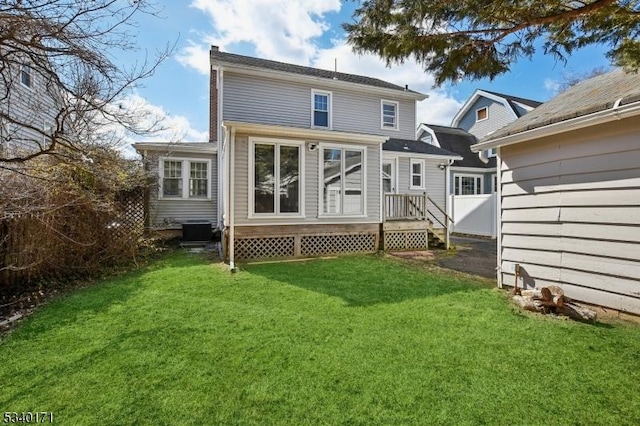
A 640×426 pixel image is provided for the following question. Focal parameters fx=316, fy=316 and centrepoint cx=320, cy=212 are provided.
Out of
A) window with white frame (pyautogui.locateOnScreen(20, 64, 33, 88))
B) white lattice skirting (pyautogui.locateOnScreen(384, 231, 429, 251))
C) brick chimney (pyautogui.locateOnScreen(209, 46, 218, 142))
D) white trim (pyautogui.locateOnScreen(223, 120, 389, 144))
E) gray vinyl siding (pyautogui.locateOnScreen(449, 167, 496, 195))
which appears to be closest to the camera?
window with white frame (pyautogui.locateOnScreen(20, 64, 33, 88))

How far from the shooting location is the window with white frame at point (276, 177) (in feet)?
26.3

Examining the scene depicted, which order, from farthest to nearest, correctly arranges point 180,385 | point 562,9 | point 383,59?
point 383,59
point 562,9
point 180,385

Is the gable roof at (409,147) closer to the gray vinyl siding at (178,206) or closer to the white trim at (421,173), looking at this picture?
the white trim at (421,173)

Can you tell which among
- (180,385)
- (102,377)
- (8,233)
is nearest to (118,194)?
(8,233)

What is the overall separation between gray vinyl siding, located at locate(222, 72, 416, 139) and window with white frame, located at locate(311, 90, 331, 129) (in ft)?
0.56

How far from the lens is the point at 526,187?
5266mm

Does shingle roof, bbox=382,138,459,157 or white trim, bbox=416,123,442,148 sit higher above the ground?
white trim, bbox=416,123,442,148

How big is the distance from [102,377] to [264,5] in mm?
7371

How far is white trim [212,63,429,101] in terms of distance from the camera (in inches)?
430

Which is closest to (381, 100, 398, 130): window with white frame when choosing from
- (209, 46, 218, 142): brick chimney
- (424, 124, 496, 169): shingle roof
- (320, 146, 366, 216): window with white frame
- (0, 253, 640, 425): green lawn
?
(424, 124, 496, 169): shingle roof

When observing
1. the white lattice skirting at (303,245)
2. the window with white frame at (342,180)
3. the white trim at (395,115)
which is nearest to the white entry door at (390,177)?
the white trim at (395,115)

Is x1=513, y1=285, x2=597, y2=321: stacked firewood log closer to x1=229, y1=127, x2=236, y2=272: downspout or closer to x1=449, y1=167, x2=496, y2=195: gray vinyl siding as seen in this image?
x1=229, y1=127, x2=236, y2=272: downspout

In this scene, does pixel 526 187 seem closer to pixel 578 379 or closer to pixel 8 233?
pixel 578 379

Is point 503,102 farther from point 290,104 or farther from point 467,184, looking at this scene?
point 290,104
